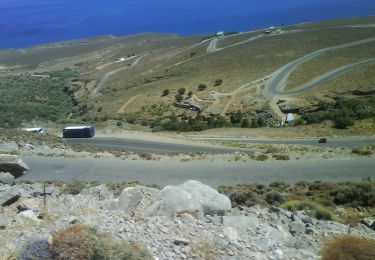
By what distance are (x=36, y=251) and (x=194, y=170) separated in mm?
15388

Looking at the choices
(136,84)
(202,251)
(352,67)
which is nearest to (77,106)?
(136,84)

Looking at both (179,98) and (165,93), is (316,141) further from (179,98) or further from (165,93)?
(165,93)

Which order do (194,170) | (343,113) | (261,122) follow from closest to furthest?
(194,170) < (343,113) < (261,122)

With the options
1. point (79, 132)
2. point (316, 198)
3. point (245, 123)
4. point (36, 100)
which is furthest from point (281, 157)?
point (36, 100)

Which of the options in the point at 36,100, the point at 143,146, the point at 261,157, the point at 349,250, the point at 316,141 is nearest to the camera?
the point at 349,250

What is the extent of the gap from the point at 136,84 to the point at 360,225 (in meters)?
64.4

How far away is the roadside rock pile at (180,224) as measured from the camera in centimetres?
1038

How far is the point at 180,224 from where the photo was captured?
11172 mm

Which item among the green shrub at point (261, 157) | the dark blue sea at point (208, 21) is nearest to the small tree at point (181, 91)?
the green shrub at point (261, 157)

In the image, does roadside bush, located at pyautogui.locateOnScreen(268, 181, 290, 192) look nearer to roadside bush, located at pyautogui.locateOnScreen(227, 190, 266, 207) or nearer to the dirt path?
roadside bush, located at pyautogui.locateOnScreen(227, 190, 266, 207)

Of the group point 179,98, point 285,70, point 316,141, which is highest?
point 285,70

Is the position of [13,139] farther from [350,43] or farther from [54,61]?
[54,61]

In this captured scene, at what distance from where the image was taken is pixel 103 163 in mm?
25562

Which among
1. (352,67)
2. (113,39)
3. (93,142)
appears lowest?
(93,142)
